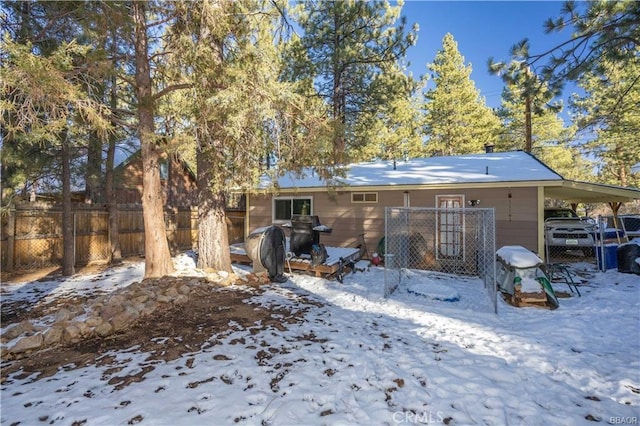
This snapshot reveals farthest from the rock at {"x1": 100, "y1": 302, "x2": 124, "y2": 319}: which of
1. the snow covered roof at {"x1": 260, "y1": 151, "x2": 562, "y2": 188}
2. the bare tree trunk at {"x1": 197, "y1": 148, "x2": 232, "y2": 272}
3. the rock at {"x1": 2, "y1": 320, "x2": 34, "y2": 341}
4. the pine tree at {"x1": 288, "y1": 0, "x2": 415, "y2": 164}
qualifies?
the pine tree at {"x1": 288, "y1": 0, "x2": 415, "y2": 164}

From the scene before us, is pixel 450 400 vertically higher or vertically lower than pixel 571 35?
lower

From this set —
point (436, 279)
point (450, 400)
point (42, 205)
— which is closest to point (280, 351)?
point (450, 400)

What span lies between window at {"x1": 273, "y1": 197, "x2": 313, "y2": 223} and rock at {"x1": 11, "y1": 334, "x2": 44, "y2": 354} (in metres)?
7.37

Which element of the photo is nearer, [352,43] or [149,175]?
[149,175]

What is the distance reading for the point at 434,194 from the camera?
27.9ft

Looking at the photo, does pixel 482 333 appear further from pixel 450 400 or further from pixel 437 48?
pixel 437 48

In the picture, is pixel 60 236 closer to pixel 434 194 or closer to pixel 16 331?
pixel 16 331

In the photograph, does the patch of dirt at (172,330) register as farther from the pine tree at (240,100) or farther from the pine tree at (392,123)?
the pine tree at (392,123)

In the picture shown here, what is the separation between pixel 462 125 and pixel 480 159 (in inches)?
439

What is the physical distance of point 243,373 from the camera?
2768 millimetres

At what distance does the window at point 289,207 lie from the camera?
33.0ft

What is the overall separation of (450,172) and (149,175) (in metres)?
7.77

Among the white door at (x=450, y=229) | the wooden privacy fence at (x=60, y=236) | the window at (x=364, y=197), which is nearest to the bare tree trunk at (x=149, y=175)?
the wooden privacy fence at (x=60, y=236)

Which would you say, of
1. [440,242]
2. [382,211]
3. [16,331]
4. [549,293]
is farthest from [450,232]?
[16,331]
